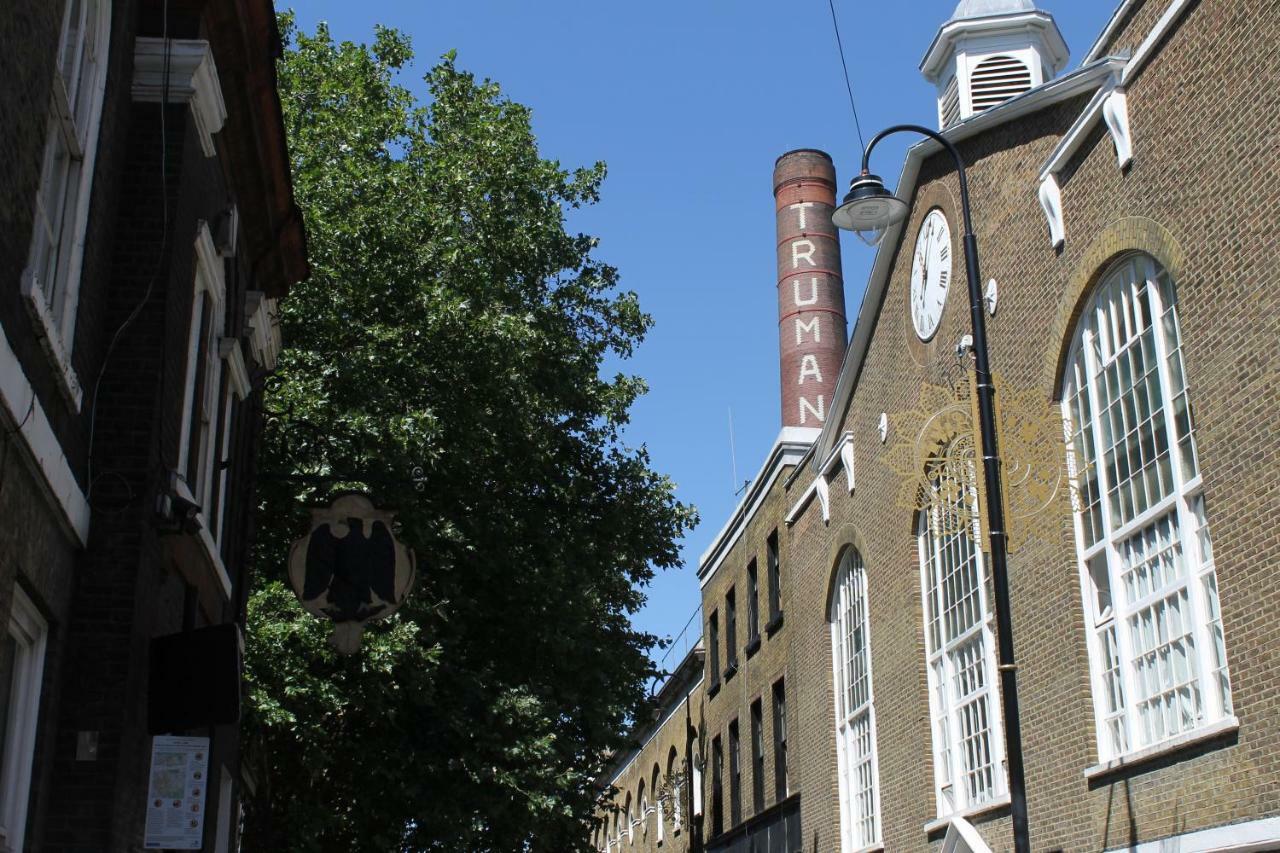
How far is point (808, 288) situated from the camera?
134 feet

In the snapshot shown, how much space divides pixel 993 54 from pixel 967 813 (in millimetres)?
12856

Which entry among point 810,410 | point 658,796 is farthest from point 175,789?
point 658,796

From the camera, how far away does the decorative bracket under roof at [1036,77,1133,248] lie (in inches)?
550

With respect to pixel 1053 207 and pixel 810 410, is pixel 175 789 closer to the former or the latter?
pixel 1053 207

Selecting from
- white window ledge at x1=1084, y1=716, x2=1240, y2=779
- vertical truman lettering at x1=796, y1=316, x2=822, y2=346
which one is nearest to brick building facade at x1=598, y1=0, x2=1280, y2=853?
white window ledge at x1=1084, y1=716, x2=1240, y2=779

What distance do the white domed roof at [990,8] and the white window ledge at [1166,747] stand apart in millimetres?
14365

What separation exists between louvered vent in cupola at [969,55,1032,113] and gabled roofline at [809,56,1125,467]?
2869 millimetres

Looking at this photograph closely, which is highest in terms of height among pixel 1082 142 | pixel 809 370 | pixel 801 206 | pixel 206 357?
pixel 801 206

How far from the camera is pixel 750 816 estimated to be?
99.7 feet

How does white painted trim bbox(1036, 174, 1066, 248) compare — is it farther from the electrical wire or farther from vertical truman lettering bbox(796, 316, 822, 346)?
vertical truman lettering bbox(796, 316, 822, 346)

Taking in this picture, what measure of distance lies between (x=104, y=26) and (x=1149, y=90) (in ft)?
31.4

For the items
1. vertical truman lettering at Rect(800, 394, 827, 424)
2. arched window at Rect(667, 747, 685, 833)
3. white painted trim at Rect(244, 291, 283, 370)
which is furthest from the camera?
arched window at Rect(667, 747, 685, 833)

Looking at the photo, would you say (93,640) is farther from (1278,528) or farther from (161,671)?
(1278,528)

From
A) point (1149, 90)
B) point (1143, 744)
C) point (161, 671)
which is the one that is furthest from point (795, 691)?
point (161, 671)
